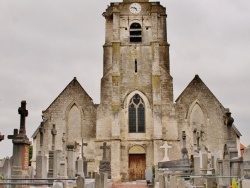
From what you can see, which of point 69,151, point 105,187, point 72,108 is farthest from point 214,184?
point 72,108

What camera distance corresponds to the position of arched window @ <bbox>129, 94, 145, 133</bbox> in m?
31.0

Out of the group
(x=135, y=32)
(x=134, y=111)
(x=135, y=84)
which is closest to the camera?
(x=134, y=111)

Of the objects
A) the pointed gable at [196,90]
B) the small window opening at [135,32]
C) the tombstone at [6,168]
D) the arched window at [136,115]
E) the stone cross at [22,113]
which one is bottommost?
the tombstone at [6,168]

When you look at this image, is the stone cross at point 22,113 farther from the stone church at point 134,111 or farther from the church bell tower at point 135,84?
the church bell tower at point 135,84

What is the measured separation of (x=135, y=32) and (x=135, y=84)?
168 inches

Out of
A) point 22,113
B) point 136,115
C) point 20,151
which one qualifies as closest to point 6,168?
point 20,151

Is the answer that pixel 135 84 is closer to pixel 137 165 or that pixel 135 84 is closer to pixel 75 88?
pixel 75 88

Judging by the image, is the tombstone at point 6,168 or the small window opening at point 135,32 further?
the small window opening at point 135,32

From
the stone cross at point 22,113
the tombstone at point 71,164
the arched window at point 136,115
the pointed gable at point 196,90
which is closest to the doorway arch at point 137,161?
the arched window at point 136,115

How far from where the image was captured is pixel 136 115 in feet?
102

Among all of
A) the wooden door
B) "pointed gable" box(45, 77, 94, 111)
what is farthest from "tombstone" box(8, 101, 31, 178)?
"pointed gable" box(45, 77, 94, 111)

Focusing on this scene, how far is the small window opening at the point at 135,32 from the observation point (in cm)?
3262

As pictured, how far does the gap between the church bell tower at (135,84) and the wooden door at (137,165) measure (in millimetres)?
343

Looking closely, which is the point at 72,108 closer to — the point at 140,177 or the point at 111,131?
the point at 111,131
